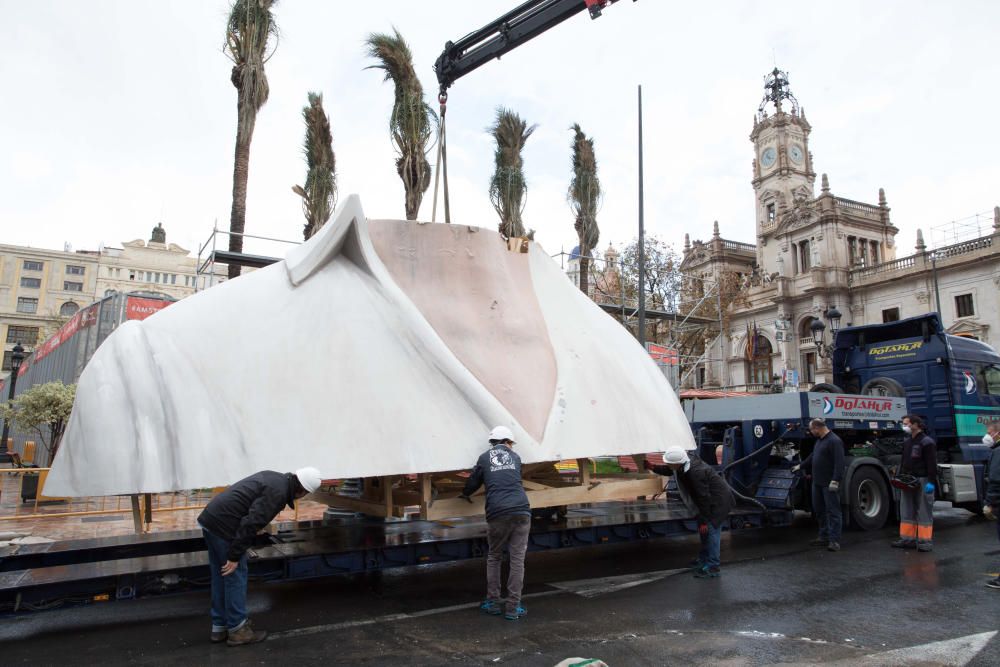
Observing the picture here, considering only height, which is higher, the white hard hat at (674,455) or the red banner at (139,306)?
the red banner at (139,306)

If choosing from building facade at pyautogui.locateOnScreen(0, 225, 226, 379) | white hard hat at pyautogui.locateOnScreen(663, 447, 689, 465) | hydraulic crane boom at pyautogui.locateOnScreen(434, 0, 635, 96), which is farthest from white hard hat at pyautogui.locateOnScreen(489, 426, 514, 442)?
building facade at pyautogui.locateOnScreen(0, 225, 226, 379)

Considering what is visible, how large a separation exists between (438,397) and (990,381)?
10711mm

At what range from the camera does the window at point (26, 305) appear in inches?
3285

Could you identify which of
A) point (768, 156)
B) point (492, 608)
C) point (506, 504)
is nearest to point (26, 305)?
point (768, 156)

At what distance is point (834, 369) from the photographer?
41.8ft

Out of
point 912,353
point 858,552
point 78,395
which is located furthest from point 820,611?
point 912,353

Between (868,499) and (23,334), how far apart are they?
93921 mm

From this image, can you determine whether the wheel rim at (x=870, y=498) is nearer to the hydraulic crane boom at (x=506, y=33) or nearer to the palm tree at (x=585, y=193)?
the hydraulic crane boom at (x=506, y=33)

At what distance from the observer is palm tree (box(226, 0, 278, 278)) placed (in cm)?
1406

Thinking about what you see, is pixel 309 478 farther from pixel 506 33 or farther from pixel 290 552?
pixel 506 33

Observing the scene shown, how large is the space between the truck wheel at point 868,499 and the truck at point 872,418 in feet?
0.05

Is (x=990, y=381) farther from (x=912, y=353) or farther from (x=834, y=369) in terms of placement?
(x=834, y=369)

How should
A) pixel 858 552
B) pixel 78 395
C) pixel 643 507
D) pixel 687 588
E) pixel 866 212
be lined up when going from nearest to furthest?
pixel 78 395
pixel 687 588
pixel 858 552
pixel 643 507
pixel 866 212

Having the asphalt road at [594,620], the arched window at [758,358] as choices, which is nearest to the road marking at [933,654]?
the asphalt road at [594,620]
